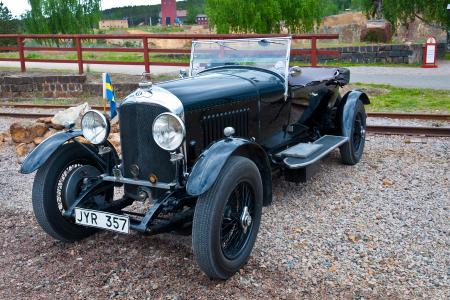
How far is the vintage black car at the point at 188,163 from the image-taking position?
3770mm

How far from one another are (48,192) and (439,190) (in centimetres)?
409

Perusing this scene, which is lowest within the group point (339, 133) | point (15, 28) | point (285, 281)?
point (285, 281)

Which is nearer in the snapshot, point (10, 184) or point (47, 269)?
point (47, 269)

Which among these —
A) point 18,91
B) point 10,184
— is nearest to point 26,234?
point 10,184

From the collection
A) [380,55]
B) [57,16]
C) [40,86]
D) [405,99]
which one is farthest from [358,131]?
[57,16]

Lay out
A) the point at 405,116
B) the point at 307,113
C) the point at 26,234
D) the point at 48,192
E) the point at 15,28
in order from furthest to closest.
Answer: the point at 15,28, the point at 405,116, the point at 307,113, the point at 26,234, the point at 48,192

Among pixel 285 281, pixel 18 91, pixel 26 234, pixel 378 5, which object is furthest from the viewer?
pixel 378 5

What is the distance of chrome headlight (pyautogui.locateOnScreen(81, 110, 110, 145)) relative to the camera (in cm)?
442

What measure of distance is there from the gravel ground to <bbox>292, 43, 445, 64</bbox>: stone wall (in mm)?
15165

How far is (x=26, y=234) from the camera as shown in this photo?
480 centimetres

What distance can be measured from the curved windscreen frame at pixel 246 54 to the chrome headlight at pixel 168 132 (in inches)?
81.5

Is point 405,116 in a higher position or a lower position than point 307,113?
lower

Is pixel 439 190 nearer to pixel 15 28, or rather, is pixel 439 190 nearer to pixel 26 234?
pixel 26 234

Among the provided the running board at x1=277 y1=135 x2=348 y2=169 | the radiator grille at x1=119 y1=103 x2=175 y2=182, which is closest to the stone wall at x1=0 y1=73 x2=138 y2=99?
the running board at x1=277 y1=135 x2=348 y2=169
